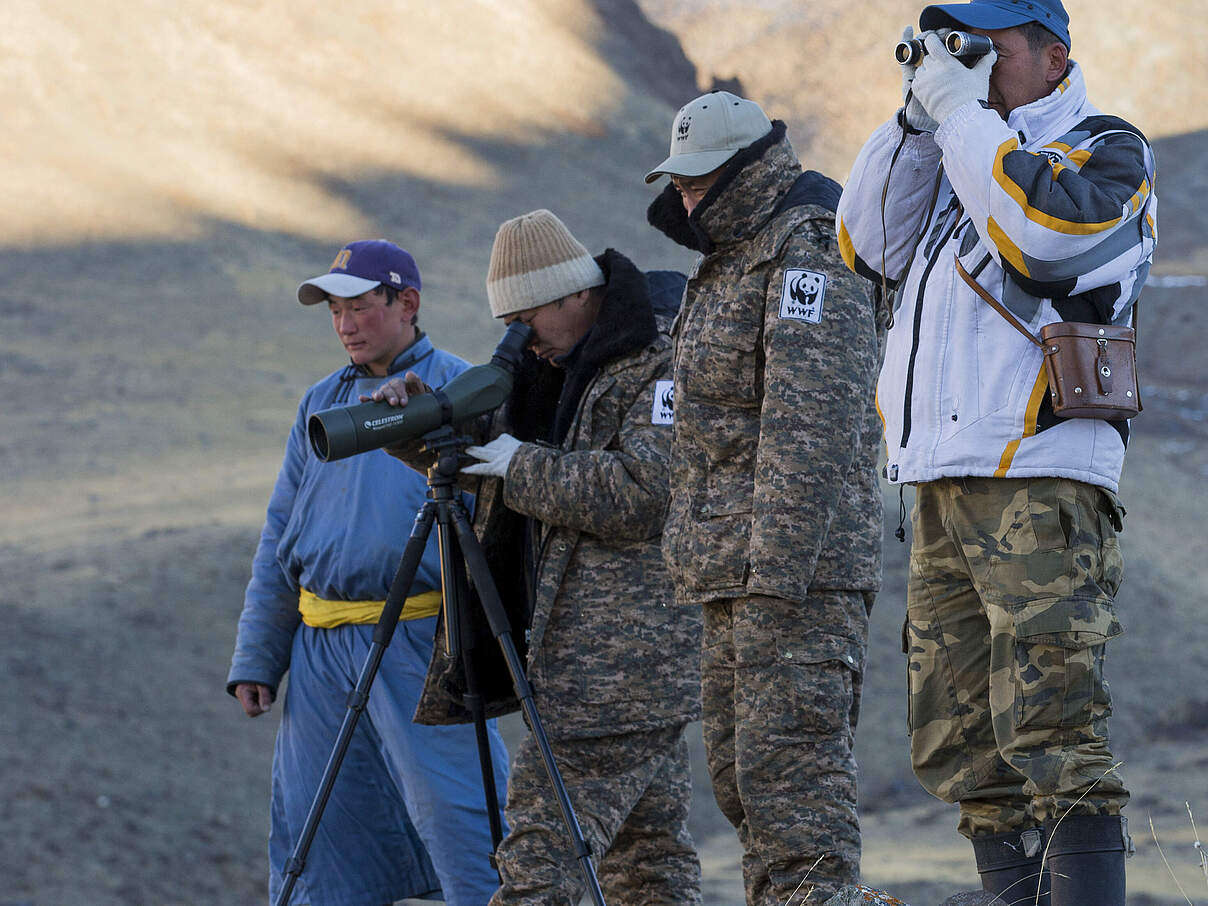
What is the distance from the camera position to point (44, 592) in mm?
8672

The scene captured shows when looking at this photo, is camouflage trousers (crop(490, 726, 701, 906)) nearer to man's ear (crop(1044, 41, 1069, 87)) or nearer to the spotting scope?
the spotting scope

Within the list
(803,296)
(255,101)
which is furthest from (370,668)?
(255,101)

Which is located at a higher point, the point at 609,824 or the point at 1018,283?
the point at 1018,283

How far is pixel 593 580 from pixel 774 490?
2.13 ft

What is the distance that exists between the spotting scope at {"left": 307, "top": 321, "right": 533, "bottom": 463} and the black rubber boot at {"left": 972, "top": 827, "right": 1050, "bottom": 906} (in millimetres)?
1526

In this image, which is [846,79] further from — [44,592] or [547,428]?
[547,428]

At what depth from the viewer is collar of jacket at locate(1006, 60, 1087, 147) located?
2391 mm

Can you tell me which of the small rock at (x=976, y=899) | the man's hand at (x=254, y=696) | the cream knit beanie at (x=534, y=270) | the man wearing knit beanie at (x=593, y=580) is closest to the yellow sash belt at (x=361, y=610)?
the man's hand at (x=254, y=696)

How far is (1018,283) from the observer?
2.30m

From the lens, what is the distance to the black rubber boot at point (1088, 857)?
218 centimetres

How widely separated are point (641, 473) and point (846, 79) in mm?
27570

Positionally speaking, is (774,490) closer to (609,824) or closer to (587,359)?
(587,359)

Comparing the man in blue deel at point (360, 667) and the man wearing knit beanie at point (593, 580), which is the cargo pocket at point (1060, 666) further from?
the man in blue deel at point (360, 667)

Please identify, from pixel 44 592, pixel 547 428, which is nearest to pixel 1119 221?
pixel 547 428
